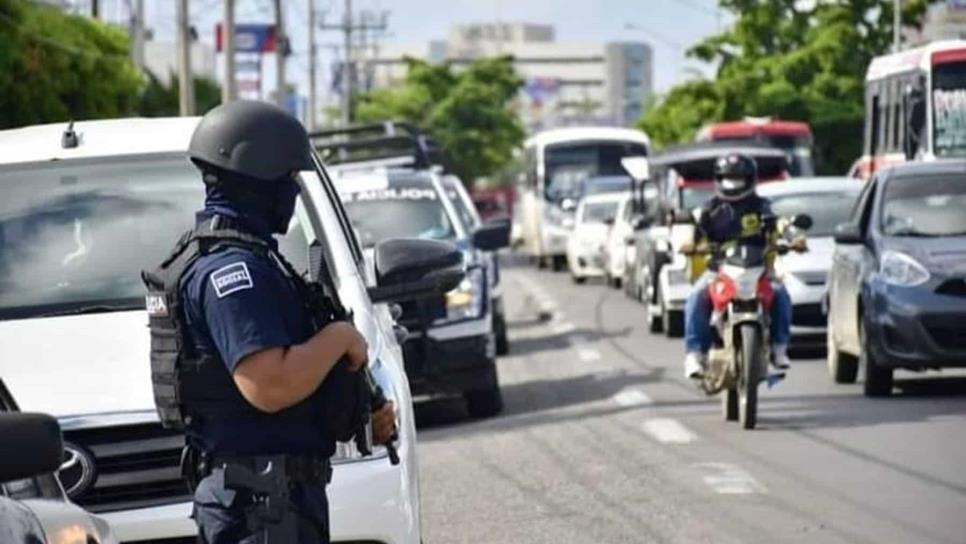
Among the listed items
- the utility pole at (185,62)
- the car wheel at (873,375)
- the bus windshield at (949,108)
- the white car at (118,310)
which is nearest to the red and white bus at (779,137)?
the utility pole at (185,62)

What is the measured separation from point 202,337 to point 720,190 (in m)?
11.9

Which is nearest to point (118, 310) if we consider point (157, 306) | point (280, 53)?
point (157, 306)

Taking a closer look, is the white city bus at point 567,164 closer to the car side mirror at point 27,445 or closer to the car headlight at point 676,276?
the car headlight at point 676,276

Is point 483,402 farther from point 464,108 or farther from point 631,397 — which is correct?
point 464,108

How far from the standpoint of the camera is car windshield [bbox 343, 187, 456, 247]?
21.8 metres

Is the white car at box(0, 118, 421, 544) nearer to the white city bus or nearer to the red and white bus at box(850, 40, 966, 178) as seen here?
the red and white bus at box(850, 40, 966, 178)

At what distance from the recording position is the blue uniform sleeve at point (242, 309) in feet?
20.4

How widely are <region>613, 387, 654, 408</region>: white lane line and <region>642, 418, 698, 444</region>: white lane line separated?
5.19 ft

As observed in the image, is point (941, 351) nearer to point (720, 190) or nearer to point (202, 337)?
point (720, 190)

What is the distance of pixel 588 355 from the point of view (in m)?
26.7

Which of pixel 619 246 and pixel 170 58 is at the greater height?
pixel 170 58

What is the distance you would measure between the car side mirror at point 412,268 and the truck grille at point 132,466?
4.15 ft

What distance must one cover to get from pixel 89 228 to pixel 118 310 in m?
0.66

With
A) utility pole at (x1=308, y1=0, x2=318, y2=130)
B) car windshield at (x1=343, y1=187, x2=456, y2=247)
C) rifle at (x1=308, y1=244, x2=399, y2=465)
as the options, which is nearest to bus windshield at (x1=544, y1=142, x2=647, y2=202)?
utility pole at (x1=308, y1=0, x2=318, y2=130)
